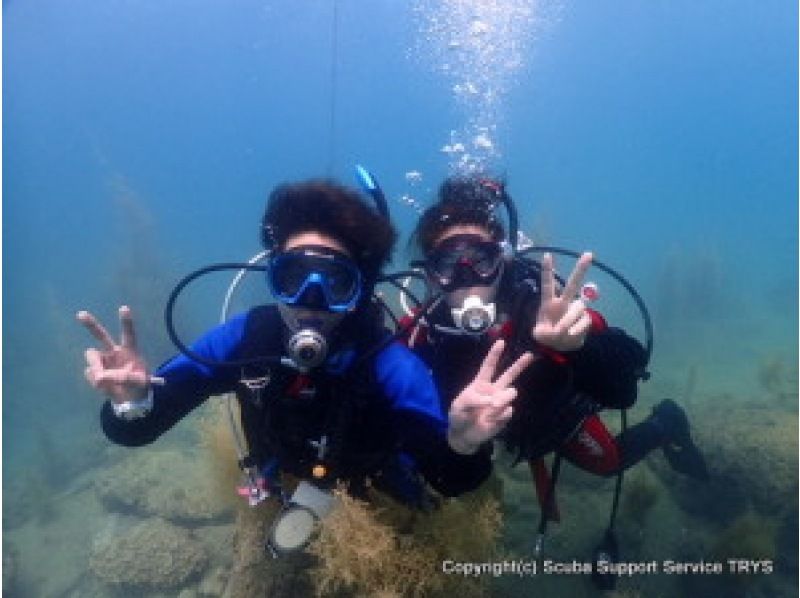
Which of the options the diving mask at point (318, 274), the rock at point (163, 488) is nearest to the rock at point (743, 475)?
the diving mask at point (318, 274)

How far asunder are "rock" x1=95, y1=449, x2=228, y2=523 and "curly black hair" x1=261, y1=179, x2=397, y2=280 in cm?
663

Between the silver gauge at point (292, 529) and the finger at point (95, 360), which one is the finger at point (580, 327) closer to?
the silver gauge at point (292, 529)

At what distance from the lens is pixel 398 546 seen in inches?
178

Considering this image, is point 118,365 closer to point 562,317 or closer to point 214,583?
point 562,317

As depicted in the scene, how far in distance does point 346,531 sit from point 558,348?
1882 mm

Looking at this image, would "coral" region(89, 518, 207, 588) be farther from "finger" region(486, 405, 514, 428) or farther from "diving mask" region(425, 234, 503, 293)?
"finger" region(486, 405, 514, 428)

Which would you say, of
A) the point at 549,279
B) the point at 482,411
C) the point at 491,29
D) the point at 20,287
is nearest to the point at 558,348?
the point at 549,279

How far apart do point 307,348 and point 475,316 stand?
1.23m

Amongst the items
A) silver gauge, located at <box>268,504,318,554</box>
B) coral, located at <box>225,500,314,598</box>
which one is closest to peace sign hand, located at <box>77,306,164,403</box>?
silver gauge, located at <box>268,504,318,554</box>

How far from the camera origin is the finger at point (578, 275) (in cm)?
322

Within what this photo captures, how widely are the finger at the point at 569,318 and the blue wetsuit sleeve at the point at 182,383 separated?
6.48 ft

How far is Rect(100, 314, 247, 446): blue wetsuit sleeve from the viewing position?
381cm

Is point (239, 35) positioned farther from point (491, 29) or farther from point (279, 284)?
point (279, 284)

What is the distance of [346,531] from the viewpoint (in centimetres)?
408
